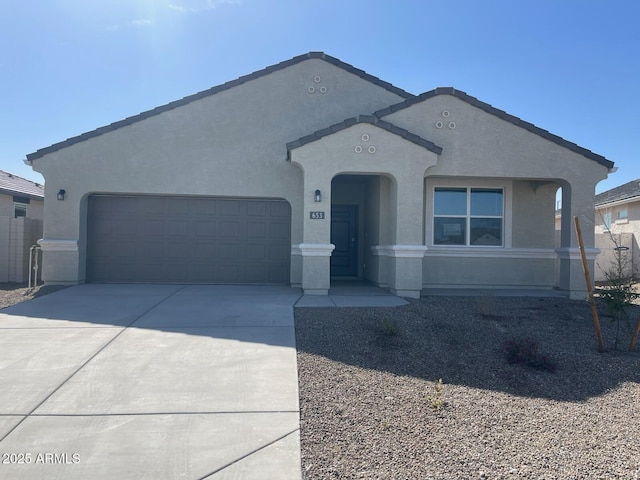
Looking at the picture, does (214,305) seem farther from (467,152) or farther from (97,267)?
(467,152)

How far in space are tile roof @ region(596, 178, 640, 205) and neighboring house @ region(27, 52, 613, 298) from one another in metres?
11.0

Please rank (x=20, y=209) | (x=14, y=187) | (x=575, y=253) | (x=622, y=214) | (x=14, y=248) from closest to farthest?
(x=575, y=253) → (x=14, y=248) → (x=14, y=187) → (x=20, y=209) → (x=622, y=214)

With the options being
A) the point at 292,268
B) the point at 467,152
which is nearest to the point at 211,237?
the point at 292,268

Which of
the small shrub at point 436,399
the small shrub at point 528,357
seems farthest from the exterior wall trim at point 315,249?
the small shrub at point 436,399

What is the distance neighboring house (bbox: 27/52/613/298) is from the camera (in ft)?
40.7

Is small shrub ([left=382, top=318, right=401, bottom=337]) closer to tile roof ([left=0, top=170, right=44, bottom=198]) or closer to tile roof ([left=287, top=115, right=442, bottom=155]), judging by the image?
tile roof ([left=287, top=115, right=442, bottom=155])

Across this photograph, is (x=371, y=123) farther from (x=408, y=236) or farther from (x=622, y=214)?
(x=622, y=214)

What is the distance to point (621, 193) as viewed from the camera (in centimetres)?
2389

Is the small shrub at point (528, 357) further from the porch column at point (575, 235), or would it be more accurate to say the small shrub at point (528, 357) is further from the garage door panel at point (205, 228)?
the garage door panel at point (205, 228)

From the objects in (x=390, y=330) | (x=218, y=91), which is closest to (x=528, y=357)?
(x=390, y=330)

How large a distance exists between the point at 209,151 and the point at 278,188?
2100 millimetres

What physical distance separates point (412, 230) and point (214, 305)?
193 inches

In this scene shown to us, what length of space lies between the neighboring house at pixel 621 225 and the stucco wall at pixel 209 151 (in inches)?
476

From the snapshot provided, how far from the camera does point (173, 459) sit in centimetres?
404
